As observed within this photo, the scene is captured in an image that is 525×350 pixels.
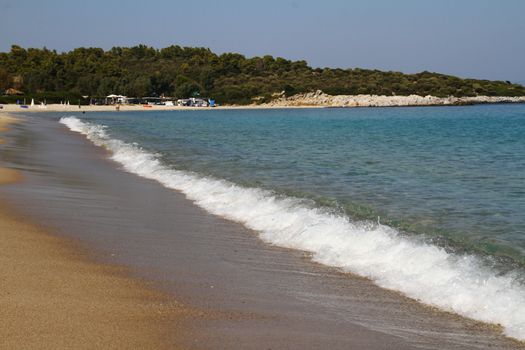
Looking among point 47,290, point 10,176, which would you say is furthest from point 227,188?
A: point 47,290

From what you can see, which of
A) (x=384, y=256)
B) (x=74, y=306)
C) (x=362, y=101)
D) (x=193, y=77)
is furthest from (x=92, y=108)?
(x=74, y=306)

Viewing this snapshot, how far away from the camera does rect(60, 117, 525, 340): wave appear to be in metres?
6.14

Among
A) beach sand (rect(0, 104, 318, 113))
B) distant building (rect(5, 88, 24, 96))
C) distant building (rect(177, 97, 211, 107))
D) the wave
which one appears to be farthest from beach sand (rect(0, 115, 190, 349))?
distant building (rect(5, 88, 24, 96))

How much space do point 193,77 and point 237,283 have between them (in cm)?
14365

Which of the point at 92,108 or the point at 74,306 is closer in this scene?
the point at 74,306

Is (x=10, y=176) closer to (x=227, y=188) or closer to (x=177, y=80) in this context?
(x=227, y=188)

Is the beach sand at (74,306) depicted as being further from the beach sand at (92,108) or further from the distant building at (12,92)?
the distant building at (12,92)

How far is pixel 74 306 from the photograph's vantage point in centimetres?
552

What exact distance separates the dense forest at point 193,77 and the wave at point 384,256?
104 metres

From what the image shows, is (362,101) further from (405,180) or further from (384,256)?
(384,256)

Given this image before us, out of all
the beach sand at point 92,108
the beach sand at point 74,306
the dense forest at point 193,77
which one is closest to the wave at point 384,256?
the beach sand at point 74,306

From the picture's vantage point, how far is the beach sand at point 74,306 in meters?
4.79

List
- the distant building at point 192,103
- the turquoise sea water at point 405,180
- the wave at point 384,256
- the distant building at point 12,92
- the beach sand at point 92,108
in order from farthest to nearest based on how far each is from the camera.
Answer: the distant building at point 192,103 < the distant building at point 12,92 < the beach sand at point 92,108 < the turquoise sea water at point 405,180 < the wave at point 384,256

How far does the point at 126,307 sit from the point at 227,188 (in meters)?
8.28
